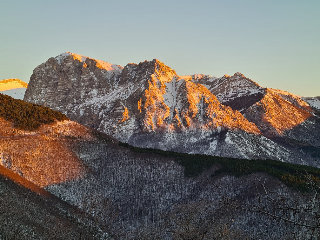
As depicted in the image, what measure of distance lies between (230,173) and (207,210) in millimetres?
17223

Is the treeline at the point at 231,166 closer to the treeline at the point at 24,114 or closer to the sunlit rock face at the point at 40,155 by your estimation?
the sunlit rock face at the point at 40,155

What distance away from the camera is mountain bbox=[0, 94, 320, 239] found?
227 ft

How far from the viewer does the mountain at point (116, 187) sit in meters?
69.3

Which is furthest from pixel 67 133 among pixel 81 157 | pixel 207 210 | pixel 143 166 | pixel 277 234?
pixel 277 234

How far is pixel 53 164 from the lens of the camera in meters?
93.9

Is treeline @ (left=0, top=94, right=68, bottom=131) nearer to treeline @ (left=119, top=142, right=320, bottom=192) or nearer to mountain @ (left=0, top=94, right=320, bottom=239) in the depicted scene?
mountain @ (left=0, top=94, right=320, bottom=239)

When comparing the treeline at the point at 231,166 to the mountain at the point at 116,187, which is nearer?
the mountain at the point at 116,187

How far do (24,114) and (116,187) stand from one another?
35.9 meters

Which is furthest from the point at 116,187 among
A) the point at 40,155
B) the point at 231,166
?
the point at 231,166

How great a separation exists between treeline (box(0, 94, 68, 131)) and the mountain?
340mm

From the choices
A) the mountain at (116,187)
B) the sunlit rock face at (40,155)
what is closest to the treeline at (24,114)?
the mountain at (116,187)

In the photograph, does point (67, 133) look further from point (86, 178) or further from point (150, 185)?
point (150, 185)

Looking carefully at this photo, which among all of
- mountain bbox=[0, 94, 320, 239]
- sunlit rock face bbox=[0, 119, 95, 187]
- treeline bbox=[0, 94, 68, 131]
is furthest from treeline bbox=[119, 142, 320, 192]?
treeline bbox=[0, 94, 68, 131]

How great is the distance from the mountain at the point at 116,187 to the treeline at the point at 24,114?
34cm
